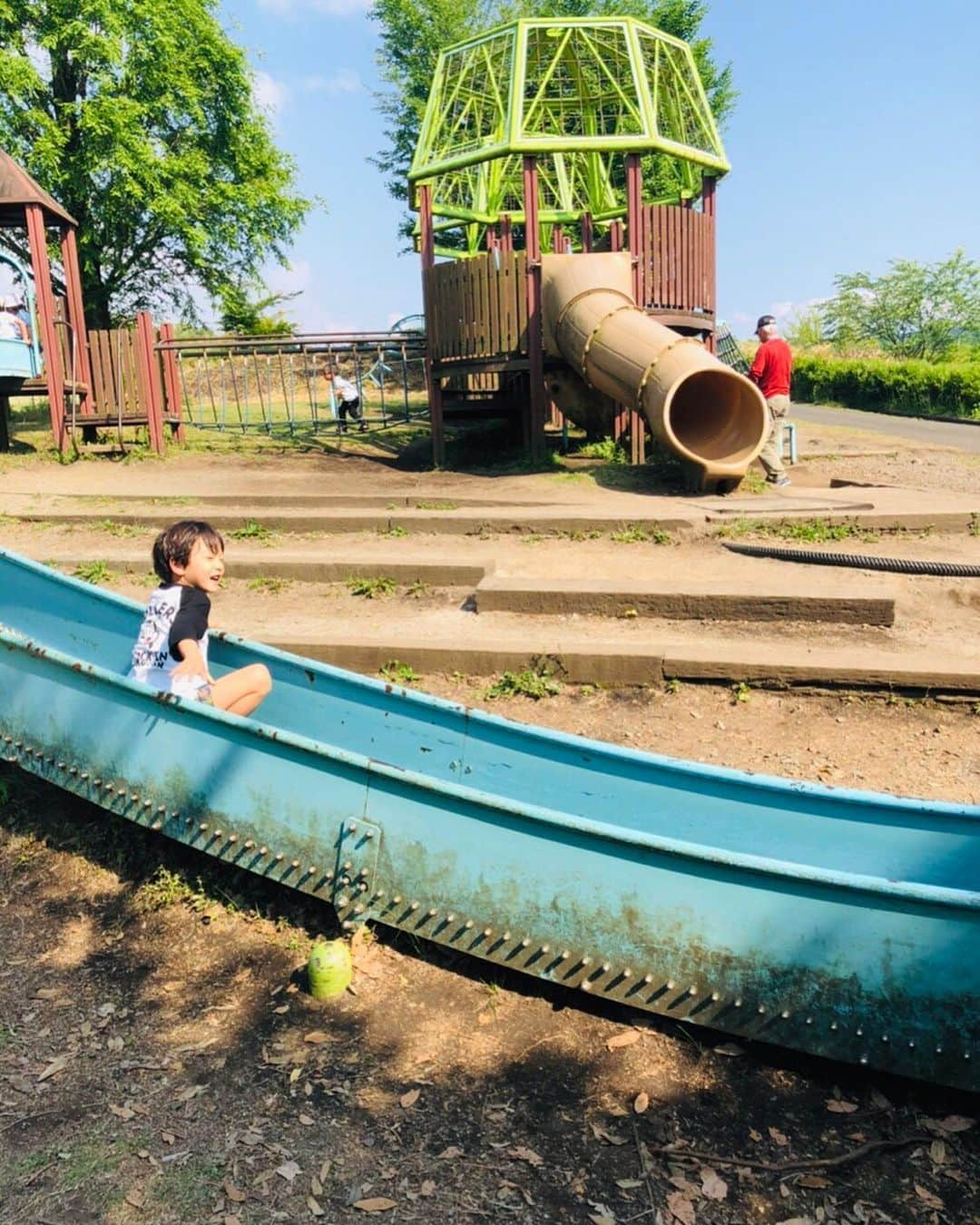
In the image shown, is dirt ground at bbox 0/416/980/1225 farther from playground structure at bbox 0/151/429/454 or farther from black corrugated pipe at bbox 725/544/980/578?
playground structure at bbox 0/151/429/454

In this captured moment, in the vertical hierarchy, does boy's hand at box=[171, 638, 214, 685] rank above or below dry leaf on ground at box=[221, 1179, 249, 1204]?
above

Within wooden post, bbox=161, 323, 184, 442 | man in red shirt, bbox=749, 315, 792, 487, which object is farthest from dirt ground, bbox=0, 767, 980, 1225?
wooden post, bbox=161, 323, 184, 442

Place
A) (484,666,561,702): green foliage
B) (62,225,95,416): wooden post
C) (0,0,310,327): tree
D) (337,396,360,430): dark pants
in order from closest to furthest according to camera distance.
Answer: (484,666,561,702): green foliage < (62,225,95,416): wooden post < (337,396,360,430): dark pants < (0,0,310,327): tree

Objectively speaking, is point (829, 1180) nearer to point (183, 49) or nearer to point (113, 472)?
point (113, 472)

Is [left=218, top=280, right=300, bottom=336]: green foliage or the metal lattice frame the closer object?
the metal lattice frame

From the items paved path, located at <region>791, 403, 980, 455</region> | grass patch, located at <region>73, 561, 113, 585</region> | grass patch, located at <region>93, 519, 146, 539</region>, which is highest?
paved path, located at <region>791, 403, 980, 455</region>

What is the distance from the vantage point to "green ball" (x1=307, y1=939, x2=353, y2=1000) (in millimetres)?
3416

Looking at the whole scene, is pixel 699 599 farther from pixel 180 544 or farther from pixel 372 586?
pixel 180 544

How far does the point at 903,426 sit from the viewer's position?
74.2ft

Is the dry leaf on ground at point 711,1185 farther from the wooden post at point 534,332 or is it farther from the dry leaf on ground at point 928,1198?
the wooden post at point 534,332

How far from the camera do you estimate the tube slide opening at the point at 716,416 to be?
9.35 meters

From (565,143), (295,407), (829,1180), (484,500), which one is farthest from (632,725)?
(295,407)

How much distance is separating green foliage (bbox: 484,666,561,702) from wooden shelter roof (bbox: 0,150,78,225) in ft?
38.6

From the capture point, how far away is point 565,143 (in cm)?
1148
